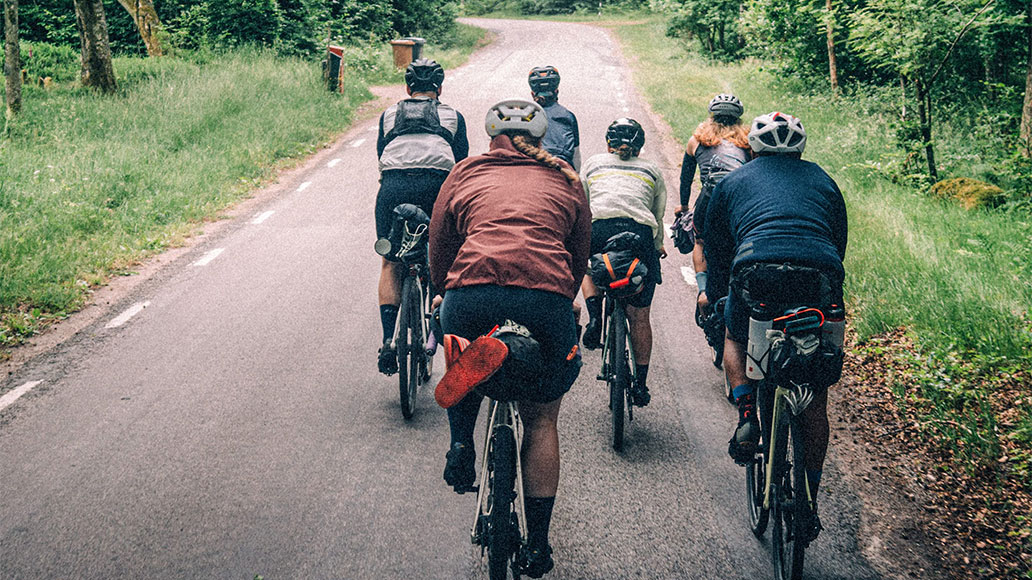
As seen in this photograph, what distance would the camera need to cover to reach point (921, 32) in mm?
9992

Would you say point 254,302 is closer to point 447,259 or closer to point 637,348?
point 637,348

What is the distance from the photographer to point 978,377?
543 cm

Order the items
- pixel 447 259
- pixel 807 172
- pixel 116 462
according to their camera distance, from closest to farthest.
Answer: pixel 447 259
pixel 807 172
pixel 116 462

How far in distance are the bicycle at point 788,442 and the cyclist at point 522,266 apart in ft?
3.05

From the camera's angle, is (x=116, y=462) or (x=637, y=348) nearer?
(x=116, y=462)

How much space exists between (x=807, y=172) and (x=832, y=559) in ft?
6.19

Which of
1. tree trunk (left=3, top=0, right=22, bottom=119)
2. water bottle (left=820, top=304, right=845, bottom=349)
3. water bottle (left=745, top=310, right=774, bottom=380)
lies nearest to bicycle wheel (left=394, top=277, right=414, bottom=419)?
water bottle (left=745, top=310, right=774, bottom=380)

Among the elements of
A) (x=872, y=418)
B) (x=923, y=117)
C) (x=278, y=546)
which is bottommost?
(x=872, y=418)

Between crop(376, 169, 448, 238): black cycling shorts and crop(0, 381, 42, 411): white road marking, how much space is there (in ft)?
9.15

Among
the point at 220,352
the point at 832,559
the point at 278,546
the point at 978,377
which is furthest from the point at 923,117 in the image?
the point at 278,546

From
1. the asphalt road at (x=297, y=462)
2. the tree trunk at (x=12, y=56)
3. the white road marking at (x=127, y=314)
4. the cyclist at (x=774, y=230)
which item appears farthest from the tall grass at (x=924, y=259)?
the tree trunk at (x=12, y=56)

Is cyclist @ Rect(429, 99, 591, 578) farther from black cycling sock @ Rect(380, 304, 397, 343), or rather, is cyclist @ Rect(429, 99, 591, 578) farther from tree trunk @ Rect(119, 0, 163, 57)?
tree trunk @ Rect(119, 0, 163, 57)

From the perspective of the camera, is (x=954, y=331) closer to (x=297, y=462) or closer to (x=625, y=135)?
(x=625, y=135)

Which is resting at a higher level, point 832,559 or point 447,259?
point 447,259
